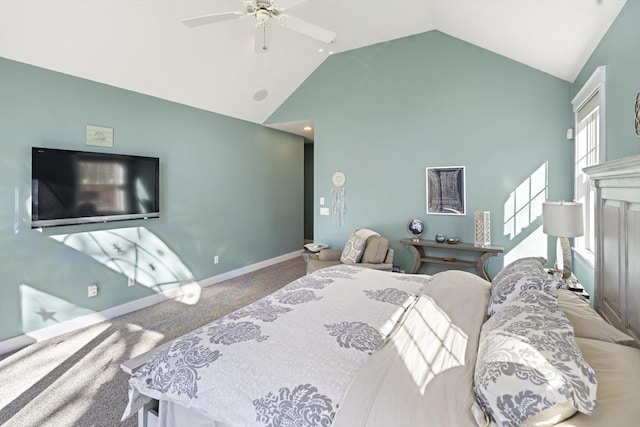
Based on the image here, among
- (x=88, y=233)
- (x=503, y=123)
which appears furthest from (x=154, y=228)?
(x=503, y=123)

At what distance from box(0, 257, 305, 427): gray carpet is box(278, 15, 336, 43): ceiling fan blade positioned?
3133 millimetres

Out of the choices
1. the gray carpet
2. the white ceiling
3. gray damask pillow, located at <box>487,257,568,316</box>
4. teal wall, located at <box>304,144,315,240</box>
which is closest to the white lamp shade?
gray damask pillow, located at <box>487,257,568,316</box>

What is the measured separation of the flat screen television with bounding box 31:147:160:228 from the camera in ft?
10.2

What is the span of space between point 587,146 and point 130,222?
5.26m

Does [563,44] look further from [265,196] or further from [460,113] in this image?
[265,196]

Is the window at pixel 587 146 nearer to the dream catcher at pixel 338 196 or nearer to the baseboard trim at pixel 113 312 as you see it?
the dream catcher at pixel 338 196

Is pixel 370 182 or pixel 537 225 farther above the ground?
pixel 370 182

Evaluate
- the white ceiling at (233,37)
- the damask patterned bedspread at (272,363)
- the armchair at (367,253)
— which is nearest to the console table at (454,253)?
the armchair at (367,253)

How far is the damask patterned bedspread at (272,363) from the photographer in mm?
1234

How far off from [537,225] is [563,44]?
6.74ft

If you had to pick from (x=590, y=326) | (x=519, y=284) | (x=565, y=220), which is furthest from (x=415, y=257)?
(x=590, y=326)

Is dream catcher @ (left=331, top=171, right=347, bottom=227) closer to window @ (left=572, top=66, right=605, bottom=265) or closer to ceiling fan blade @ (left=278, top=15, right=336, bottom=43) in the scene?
ceiling fan blade @ (left=278, top=15, right=336, bottom=43)

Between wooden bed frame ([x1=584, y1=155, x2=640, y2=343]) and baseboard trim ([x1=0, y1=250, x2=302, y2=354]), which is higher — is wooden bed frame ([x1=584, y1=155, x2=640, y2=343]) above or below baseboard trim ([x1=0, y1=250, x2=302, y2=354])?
above

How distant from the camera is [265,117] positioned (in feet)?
19.0
